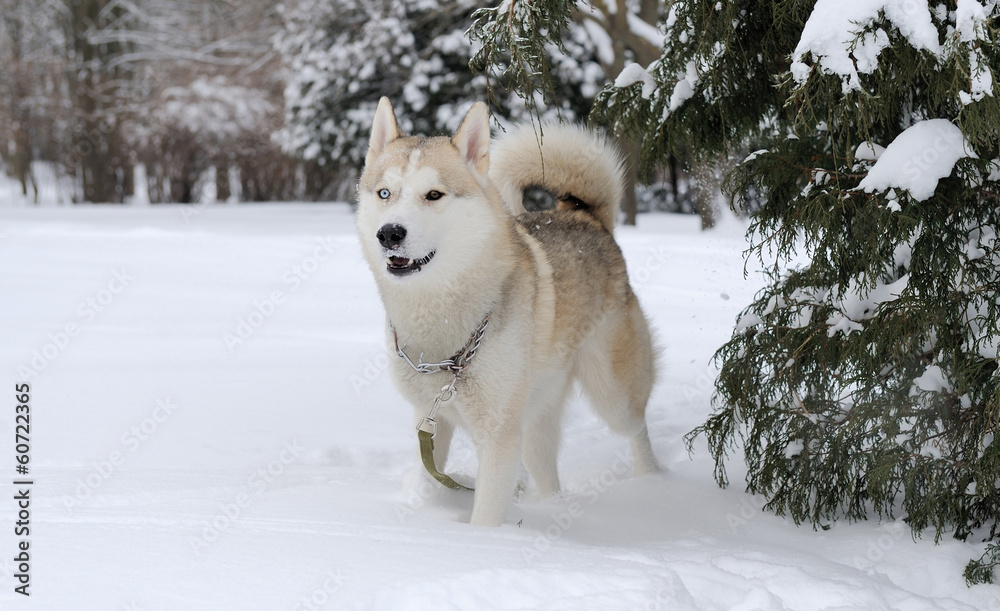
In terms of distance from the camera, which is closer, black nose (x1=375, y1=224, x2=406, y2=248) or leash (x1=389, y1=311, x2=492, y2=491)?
black nose (x1=375, y1=224, x2=406, y2=248)

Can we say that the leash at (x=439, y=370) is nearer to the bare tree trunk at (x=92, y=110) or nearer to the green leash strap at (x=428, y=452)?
the green leash strap at (x=428, y=452)

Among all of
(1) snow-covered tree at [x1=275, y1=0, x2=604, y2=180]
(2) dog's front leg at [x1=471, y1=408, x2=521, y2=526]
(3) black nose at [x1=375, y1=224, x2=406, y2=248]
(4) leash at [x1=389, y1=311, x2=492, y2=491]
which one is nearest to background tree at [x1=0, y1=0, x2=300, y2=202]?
(1) snow-covered tree at [x1=275, y1=0, x2=604, y2=180]

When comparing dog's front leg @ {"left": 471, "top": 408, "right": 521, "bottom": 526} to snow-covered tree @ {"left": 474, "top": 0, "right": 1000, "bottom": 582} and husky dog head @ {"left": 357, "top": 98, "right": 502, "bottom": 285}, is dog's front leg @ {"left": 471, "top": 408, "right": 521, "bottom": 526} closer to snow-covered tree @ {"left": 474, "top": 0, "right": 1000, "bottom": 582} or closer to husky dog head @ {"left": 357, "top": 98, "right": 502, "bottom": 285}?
husky dog head @ {"left": 357, "top": 98, "right": 502, "bottom": 285}

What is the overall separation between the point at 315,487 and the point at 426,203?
43.7 inches

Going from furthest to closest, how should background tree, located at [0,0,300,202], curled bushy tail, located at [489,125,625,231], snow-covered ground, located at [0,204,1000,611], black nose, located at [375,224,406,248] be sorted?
1. background tree, located at [0,0,300,202]
2. curled bushy tail, located at [489,125,625,231]
3. black nose, located at [375,224,406,248]
4. snow-covered ground, located at [0,204,1000,611]

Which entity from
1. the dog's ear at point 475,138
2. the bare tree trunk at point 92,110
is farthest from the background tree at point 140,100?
the dog's ear at point 475,138

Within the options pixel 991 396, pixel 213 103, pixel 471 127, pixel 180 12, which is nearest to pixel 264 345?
pixel 471 127

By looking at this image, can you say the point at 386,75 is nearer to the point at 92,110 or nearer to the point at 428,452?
the point at 92,110

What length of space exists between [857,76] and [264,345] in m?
4.27

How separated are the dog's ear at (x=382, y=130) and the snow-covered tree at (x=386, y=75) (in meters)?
8.08

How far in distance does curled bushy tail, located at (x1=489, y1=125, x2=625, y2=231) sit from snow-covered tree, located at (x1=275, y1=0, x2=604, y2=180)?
7257 mm

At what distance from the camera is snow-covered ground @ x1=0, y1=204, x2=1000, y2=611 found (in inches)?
74.4

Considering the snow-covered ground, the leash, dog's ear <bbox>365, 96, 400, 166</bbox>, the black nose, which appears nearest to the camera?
the snow-covered ground

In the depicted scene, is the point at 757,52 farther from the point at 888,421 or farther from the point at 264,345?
the point at 264,345
